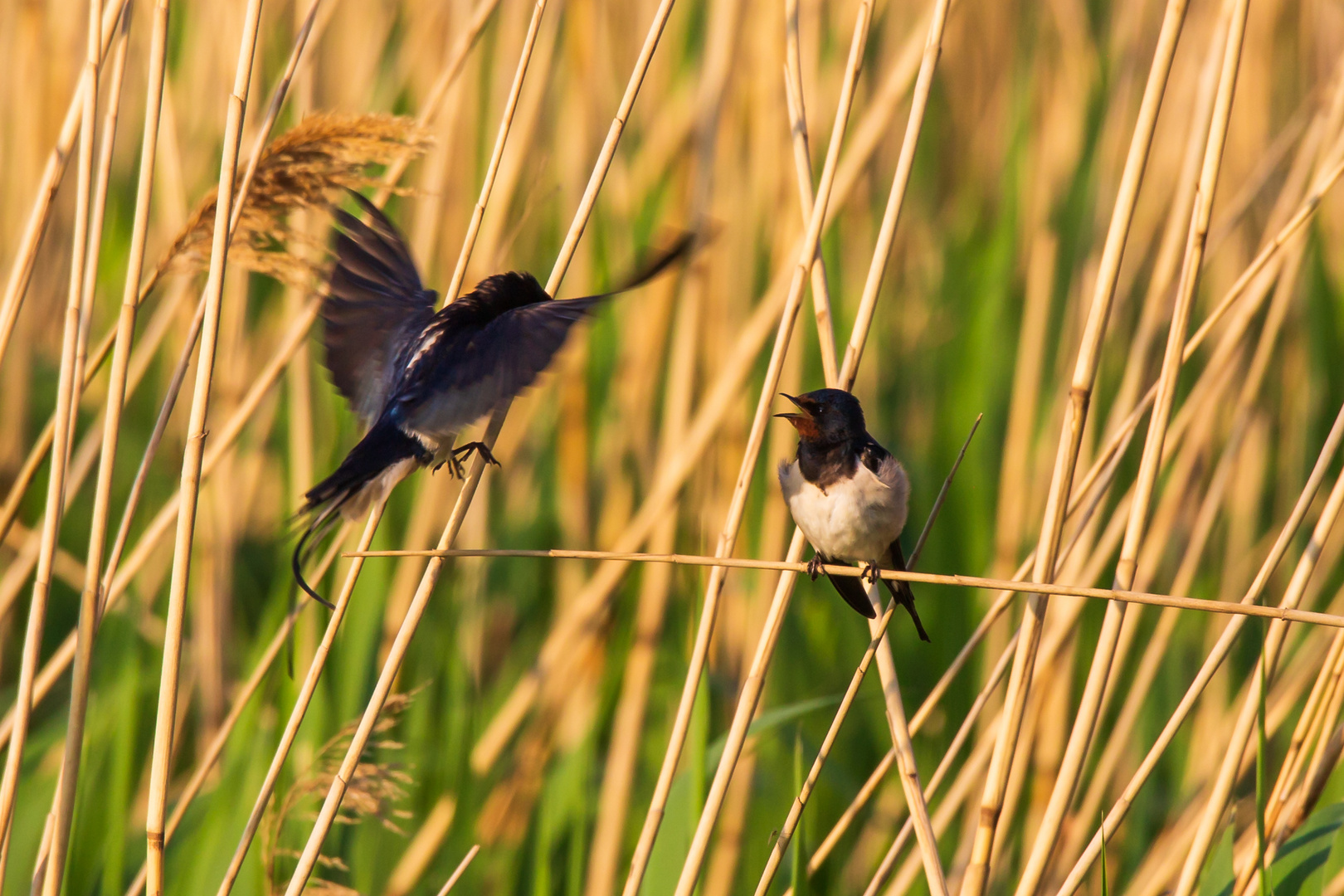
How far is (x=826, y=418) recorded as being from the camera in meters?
1.79

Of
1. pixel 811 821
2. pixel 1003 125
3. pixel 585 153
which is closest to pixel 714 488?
pixel 811 821

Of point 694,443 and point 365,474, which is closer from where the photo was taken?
point 365,474

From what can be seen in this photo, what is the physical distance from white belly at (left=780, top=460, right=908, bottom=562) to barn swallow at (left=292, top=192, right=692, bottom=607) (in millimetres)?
517

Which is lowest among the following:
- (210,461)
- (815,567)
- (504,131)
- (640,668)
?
(640,668)

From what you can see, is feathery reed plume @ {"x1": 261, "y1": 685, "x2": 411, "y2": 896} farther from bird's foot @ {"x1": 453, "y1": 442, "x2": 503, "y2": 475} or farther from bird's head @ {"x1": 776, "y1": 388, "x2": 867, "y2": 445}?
bird's head @ {"x1": 776, "y1": 388, "x2": 867, "y2": 445}

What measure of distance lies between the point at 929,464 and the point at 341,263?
153cm

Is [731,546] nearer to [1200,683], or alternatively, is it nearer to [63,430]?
[1200,683]

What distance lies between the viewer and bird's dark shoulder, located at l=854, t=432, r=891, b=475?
1.82 metres

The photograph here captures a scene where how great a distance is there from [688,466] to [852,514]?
503mm

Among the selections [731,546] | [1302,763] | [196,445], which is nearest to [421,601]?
[196,445]

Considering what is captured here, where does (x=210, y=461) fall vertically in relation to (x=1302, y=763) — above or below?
above

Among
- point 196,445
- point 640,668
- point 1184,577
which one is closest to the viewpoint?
point 196,445

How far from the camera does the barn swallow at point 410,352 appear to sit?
143 cm

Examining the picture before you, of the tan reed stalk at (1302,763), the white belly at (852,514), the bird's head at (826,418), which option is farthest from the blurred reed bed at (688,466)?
the white belly at (852,514)
